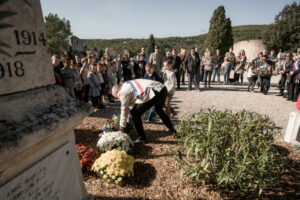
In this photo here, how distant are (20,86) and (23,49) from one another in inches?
9.9

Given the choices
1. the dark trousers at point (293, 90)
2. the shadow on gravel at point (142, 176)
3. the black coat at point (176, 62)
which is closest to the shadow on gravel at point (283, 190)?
the shadow on gravel at point (142, 176)

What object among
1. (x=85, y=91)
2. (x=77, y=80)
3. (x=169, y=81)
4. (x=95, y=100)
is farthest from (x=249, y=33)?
(x=77, y=80)

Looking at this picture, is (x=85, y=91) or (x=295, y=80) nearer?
(x=85, y=91)

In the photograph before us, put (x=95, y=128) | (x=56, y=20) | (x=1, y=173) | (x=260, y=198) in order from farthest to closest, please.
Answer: (x=56, y=20)
(x=95, y=128)
(x=260, y=198)
(x=1, y=173)

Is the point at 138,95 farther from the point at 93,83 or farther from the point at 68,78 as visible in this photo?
the point at 93,83

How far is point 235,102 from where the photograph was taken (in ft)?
23.8

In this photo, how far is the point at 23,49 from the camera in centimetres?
122

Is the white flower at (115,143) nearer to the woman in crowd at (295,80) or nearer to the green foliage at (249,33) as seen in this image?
the woman in crowd at (295,80)

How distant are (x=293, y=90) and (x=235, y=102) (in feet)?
8.29

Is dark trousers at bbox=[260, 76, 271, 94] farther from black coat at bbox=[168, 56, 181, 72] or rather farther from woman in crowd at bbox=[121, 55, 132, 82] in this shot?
woman in crowd at bbox=[121, 55, 132, 82]

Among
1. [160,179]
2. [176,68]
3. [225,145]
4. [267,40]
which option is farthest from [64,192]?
[267,40]

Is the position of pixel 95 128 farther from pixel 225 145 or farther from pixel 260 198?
pixel 260 198

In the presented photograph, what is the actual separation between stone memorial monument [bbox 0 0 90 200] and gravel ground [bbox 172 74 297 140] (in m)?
4.61

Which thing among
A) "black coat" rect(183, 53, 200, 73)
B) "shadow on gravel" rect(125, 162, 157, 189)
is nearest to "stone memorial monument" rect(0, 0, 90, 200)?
"shadow on gravel" rect(125, 162, 157, 189)
